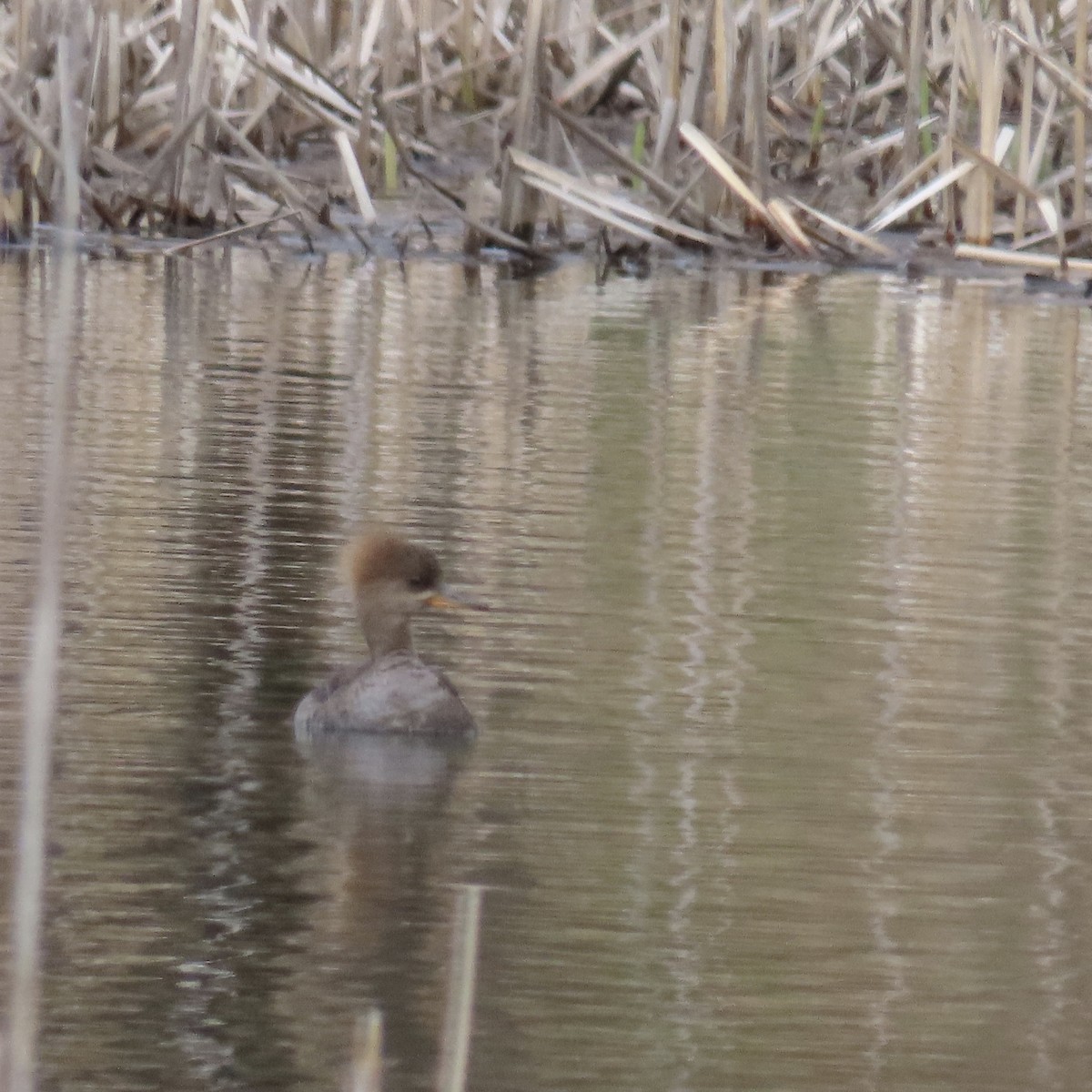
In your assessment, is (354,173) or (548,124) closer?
(354,173)

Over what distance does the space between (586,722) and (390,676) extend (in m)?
0.41

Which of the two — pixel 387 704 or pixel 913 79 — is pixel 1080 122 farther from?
pixel 387 704

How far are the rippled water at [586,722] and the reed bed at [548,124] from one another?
11.5ft

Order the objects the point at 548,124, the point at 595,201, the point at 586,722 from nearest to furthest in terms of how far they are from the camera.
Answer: the point at 586,722, the point at 595,201, the point at 548,124

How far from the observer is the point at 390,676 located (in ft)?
20.7

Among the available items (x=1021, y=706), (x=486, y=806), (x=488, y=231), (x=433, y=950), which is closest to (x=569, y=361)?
(x=488, y=231)

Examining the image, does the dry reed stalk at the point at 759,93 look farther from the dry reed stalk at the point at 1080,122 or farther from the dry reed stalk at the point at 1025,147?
the dry reed stalk at the point at 1080,122

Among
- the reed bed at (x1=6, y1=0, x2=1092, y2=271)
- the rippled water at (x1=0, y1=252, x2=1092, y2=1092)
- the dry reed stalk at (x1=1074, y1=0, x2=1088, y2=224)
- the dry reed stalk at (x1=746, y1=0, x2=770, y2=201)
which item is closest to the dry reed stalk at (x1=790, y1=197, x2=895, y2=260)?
the reed bed at (x1=6, y1=0, x2=1092, y2=271)

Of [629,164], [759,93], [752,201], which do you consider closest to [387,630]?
[629,164]

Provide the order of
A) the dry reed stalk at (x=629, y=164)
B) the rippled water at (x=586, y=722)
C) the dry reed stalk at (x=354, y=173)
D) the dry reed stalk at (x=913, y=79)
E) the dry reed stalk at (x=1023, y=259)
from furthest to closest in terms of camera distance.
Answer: the dry reed stalk at (x=913, y=79) → the dry reed stalk at (x=354, y=173) → the dry reed stalk at (x=1023, y=259) → the dry reed stalk at (x=629, y=164) → the rippled water at (x=586, y=722)

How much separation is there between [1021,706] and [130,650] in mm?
1963

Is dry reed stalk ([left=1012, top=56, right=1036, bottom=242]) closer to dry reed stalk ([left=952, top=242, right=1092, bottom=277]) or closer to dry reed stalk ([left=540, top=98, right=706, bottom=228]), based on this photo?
dry reed stalk ([left=952, top=242, right=1092, bottom=277])

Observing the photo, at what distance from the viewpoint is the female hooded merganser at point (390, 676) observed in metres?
6.21

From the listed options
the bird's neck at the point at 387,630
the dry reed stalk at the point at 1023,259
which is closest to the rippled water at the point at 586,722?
the bird's neck at the point at 387,630
